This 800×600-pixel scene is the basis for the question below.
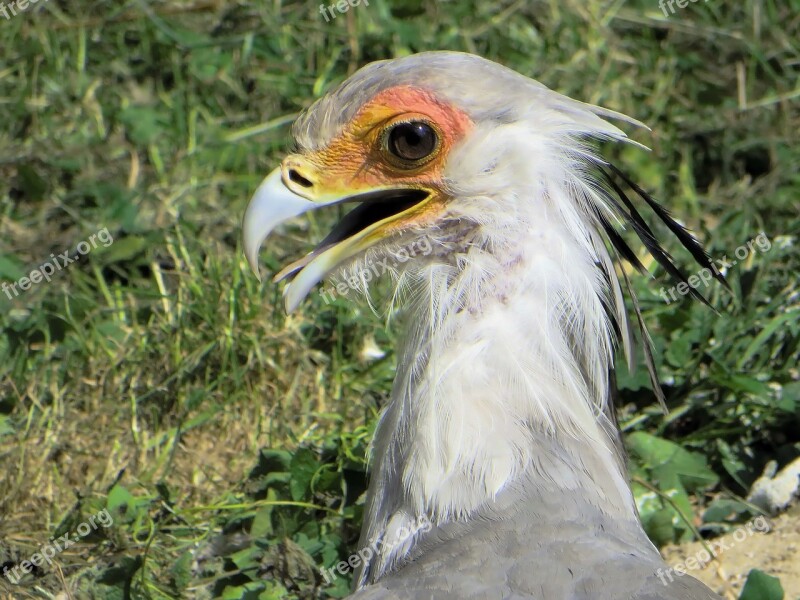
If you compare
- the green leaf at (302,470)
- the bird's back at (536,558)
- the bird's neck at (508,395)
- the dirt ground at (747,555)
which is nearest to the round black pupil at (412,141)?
the bird's neck at (508,395)

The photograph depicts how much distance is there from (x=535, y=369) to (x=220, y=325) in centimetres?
193

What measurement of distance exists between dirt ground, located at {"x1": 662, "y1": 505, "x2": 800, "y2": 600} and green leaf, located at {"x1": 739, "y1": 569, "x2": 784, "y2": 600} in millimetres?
319

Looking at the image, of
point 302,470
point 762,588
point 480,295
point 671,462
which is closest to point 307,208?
point 480,295

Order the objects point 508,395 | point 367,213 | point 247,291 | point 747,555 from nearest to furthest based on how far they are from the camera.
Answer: point 508,395 → point 367,213 → point 747,555 → point 247,291

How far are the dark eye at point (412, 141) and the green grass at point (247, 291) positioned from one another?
1.21 m

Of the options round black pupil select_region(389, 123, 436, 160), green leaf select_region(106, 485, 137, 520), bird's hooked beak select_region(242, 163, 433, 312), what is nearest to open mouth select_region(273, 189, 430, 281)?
bird's hooked beak select_region(242, 163, 433, 312)

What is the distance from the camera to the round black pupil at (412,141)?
10.1 feet

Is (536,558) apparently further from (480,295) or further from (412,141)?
(412,141)

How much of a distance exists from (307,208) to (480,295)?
1.75ft

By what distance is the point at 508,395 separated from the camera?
293cm

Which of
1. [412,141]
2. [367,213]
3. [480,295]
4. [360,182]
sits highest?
[412,141]

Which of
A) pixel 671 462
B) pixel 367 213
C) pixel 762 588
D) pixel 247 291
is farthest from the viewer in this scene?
pixel 247 291

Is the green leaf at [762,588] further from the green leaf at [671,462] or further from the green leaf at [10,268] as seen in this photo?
the green leaf at [10,268]

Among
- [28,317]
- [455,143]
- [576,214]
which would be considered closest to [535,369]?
[576,214]
